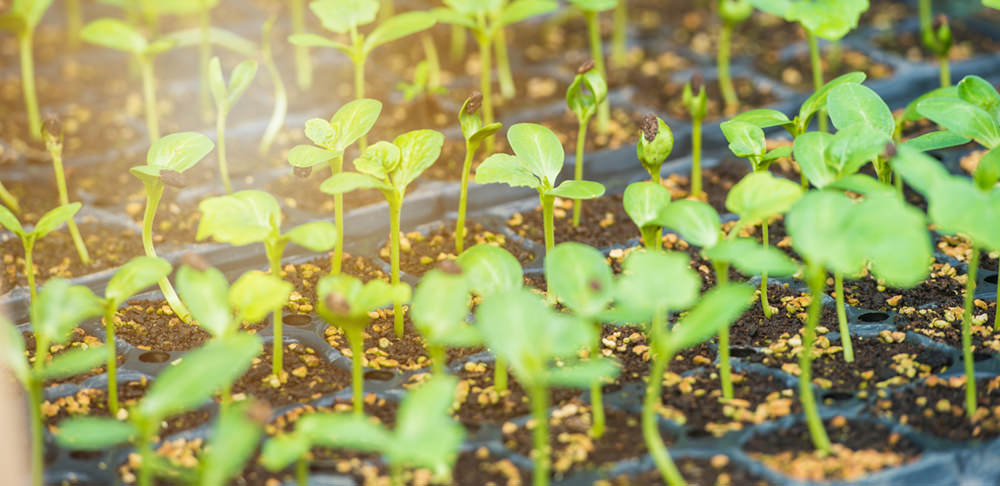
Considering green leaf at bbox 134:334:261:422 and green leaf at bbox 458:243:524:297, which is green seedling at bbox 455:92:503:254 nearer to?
green leaf at bbox 458:243:524:297

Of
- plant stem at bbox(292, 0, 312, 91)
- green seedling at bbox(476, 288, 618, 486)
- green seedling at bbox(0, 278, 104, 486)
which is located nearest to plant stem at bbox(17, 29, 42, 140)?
plant stem at bbox(292, 0, 312, 91)

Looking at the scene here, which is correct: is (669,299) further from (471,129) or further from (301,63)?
(301,63)

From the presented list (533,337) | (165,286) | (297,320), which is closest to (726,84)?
(297,320)

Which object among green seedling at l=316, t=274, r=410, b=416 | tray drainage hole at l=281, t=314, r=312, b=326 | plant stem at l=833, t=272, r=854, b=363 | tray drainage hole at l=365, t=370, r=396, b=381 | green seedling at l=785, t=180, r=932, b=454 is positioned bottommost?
tray drainage hole at l=365, t=370, r=396, b=381

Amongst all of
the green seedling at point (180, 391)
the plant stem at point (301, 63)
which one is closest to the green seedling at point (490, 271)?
the green seedling at point (180, 391)

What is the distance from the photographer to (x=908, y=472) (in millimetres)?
835

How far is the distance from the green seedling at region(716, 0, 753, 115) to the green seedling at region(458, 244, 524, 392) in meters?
0.82

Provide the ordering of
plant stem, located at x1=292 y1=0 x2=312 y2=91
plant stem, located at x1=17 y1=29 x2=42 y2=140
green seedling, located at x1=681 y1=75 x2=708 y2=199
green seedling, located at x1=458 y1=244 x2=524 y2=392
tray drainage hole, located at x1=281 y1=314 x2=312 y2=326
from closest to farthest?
1. green seedling, located at x1=458 y1=244 x2=524 y2=392
2. tray drainage hole, located at x1=281 y1=314 x2=312 y2=326
3. green seedling, located at x1=681 y1=75 x2=708 y2=199
4. plant stem, located at x1=17 y1=29 x2=42 y2=140
5. plant stem, located at x1=292 y1=0 x2=312 y2=91

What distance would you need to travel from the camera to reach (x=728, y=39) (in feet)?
5.73

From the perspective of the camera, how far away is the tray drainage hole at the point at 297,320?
1.16m

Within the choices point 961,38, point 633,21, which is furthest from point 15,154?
point 961,38

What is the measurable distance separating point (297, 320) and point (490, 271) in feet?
1.08

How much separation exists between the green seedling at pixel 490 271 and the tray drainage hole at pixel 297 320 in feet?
0.94

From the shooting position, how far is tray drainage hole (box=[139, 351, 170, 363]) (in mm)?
1074
